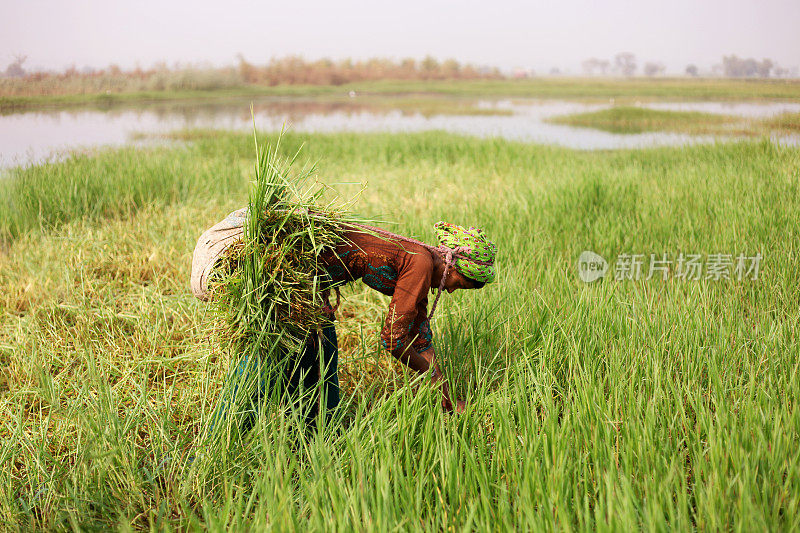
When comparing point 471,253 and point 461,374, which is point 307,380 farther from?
point 471,253

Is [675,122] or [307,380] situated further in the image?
[675,122]

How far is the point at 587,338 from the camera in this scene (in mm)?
2377

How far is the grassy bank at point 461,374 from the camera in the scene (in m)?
1.55

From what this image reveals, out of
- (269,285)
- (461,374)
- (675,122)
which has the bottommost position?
(461,374)

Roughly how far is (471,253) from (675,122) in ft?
34.8

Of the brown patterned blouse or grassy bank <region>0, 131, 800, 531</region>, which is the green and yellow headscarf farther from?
grassy bank <region>0, 131, 800, 531</region>

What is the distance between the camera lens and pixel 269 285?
1824 mm

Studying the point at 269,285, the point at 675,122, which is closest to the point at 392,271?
the point at 269,285

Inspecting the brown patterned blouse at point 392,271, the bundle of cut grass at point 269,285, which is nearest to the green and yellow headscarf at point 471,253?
the brown patterned blouse at point 392,271

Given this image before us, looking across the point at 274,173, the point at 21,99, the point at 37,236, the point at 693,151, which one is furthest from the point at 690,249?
the point at 21,99

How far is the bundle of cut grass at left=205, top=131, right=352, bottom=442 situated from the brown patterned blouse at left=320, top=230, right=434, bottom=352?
7cm

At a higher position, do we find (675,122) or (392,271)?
(675,122)

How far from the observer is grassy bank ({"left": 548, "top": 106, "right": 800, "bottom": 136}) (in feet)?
20.2

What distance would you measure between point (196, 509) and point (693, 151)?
748cm
